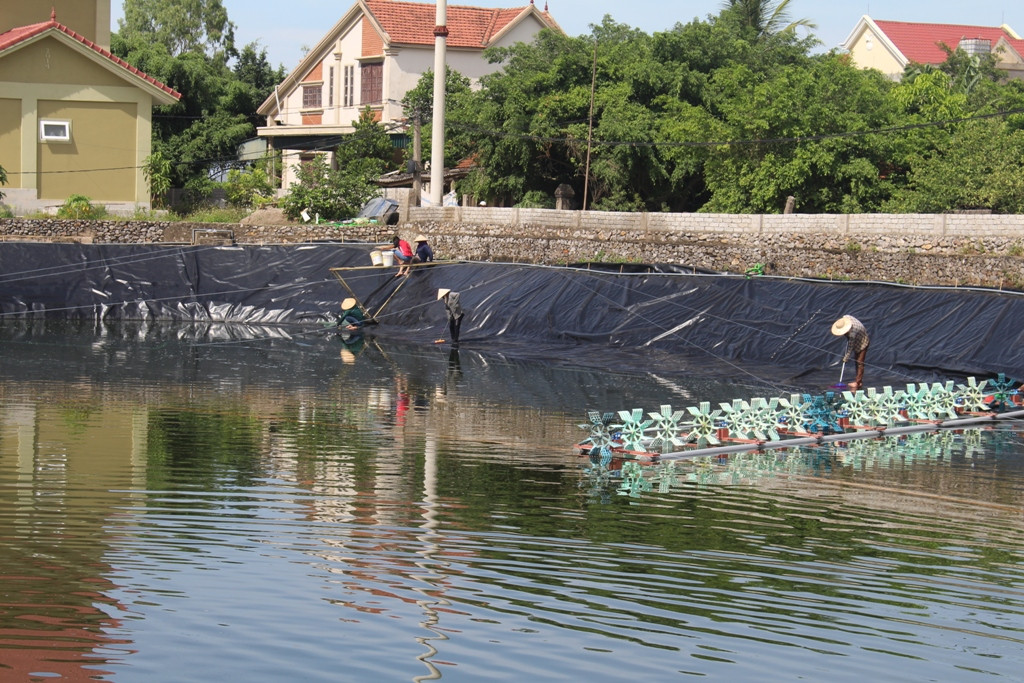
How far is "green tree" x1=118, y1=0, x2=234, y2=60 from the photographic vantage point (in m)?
64.5

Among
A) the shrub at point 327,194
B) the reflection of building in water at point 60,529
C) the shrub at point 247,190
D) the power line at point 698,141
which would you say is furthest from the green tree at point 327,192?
the reflection of building in water at point 60,529

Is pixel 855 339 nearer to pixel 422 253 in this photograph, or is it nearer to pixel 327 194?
pixel 422 253

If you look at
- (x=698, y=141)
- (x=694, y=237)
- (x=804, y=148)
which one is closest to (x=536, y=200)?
(x=698, y=141)

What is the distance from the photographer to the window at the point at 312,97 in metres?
50.9

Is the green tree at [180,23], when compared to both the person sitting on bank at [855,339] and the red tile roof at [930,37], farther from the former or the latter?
the person sitting on bank at [855,339]

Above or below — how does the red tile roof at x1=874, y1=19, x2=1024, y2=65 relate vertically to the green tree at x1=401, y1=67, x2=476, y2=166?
above

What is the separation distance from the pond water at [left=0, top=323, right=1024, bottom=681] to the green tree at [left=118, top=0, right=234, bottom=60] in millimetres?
51602

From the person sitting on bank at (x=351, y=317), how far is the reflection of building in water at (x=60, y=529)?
464 inches

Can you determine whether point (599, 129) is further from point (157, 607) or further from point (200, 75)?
point (157, 607)

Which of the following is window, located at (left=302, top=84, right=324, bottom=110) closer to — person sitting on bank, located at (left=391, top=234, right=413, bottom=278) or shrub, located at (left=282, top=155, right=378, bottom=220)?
shrub, located at (left=282, top=155, right=378, bottom=220)

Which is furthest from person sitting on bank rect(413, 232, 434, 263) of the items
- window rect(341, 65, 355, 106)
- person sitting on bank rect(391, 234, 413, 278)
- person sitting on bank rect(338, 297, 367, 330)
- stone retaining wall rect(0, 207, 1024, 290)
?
window rect(341, 65, 355, 106)

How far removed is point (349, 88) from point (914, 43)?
97.4 feet

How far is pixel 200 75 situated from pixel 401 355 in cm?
2695

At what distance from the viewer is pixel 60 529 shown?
977 cm
